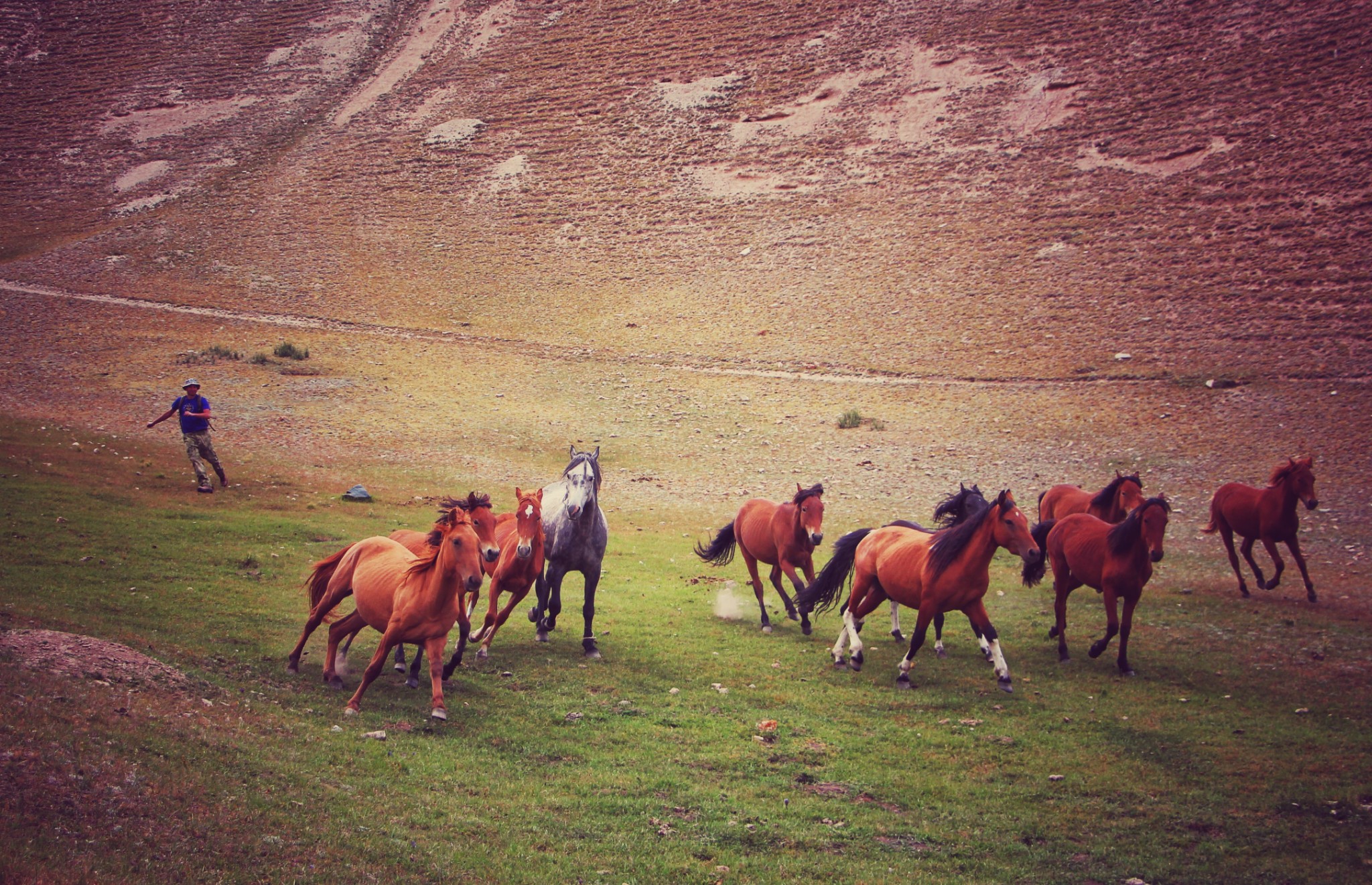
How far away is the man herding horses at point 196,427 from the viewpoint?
18.0 m

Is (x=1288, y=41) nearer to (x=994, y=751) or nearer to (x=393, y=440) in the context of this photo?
(x=393, y=440)

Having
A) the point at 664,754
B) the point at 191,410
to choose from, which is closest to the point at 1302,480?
the point at 664,754

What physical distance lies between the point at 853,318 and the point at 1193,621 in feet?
82.5

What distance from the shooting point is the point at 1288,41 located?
43031 millimetres

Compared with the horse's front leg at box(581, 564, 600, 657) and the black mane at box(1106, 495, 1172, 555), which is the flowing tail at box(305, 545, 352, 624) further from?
the black mane at box(1106, 495, 1172, 555)

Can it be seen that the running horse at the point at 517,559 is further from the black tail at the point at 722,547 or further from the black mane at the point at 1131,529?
the black mane at the point at 1131,529

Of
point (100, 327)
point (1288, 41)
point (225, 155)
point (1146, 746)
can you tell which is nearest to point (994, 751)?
point (1146, 746)

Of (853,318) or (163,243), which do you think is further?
(163,243)

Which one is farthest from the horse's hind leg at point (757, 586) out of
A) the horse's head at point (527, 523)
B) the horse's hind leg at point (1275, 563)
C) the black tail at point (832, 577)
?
the horse's hind leg at point (1275, 563)

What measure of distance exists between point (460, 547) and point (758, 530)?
6461 millimetres

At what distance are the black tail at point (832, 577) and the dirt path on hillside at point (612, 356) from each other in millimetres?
20006

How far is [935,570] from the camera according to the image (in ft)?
33.0

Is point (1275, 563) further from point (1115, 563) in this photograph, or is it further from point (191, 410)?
point (191, 410)

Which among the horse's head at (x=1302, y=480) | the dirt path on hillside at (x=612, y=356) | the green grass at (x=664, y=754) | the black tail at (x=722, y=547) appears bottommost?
the green grass at (x=664, y=754)
